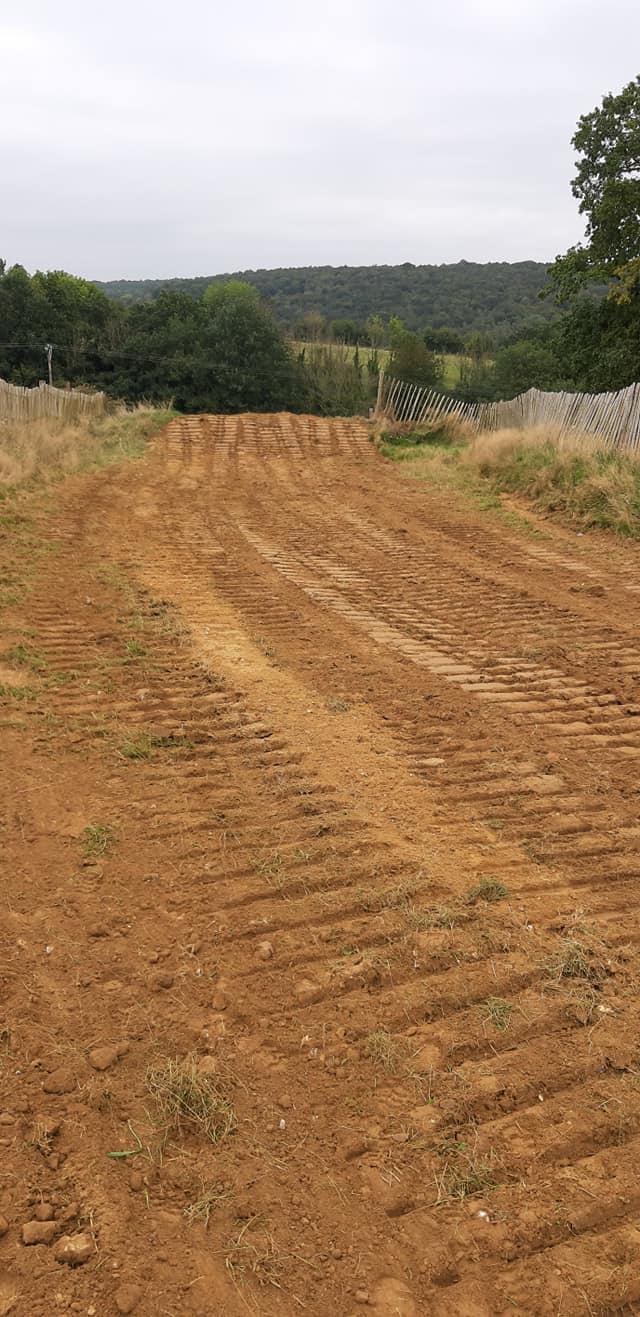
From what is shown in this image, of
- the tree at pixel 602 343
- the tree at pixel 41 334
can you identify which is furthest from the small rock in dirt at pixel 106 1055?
the tree at pixel 41 334

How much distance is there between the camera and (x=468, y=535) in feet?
33.3

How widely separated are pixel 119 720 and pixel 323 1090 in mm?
2648

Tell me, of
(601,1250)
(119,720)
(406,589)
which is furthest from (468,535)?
(601,1250)

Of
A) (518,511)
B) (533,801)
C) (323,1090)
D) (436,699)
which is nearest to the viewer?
(323,1090)

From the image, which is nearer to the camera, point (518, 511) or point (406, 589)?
point (406, 589)

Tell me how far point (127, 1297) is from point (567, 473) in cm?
1134

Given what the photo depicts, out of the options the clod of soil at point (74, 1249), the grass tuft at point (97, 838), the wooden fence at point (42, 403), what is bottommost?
the clod of soil at point (74, 1249)

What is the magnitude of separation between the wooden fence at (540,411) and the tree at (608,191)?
151 inches

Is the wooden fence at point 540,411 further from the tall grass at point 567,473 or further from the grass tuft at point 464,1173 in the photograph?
the grass tuft at point 464,1173

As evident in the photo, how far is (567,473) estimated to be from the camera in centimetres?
1157

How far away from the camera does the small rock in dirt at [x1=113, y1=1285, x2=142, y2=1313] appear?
1696 millimetres

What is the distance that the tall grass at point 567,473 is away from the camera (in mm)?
10000

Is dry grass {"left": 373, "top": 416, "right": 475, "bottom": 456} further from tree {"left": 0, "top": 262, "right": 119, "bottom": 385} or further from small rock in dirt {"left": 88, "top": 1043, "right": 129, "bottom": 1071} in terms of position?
tree {"left": 0, "top": 262, "right": 119, "bottom": 385}

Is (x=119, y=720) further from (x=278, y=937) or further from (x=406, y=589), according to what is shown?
(x=406, y=589)
